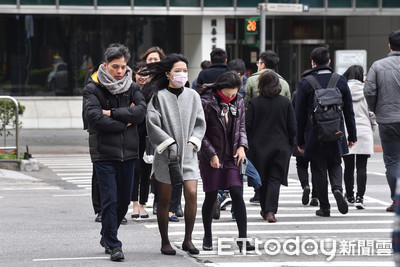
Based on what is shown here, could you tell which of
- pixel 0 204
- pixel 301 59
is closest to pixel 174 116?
pixel 0 204

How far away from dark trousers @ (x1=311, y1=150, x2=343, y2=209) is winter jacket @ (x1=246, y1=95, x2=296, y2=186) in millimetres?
475

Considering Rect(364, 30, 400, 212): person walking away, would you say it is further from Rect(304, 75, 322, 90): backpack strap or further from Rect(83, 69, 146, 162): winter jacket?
Rect(83, 69, 146, 162): winter jacket

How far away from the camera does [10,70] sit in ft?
95.9

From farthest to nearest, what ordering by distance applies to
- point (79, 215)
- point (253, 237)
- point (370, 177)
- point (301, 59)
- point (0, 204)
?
point (301, 59) → point (370, 177) → point (0, 204) → point (79, 215) → point (253, 237)

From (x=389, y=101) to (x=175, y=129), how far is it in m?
3.34

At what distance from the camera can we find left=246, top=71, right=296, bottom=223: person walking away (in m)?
9.80

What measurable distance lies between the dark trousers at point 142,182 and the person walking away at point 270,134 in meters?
1.30

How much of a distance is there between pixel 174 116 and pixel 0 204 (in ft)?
16.1

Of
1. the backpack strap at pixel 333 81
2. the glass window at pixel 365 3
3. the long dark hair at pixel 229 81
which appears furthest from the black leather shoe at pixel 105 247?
the glass window at pixel 365 3

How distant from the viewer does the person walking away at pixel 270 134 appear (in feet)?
32.1

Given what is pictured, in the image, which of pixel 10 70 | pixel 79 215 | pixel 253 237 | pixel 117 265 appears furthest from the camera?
pixel 10 70

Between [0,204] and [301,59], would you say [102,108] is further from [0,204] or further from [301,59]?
[301,59]

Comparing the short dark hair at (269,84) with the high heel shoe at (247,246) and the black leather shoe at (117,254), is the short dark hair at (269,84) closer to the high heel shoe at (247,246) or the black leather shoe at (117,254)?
the high heel shoe at (247,246)

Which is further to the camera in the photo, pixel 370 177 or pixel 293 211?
pixel 370 177
